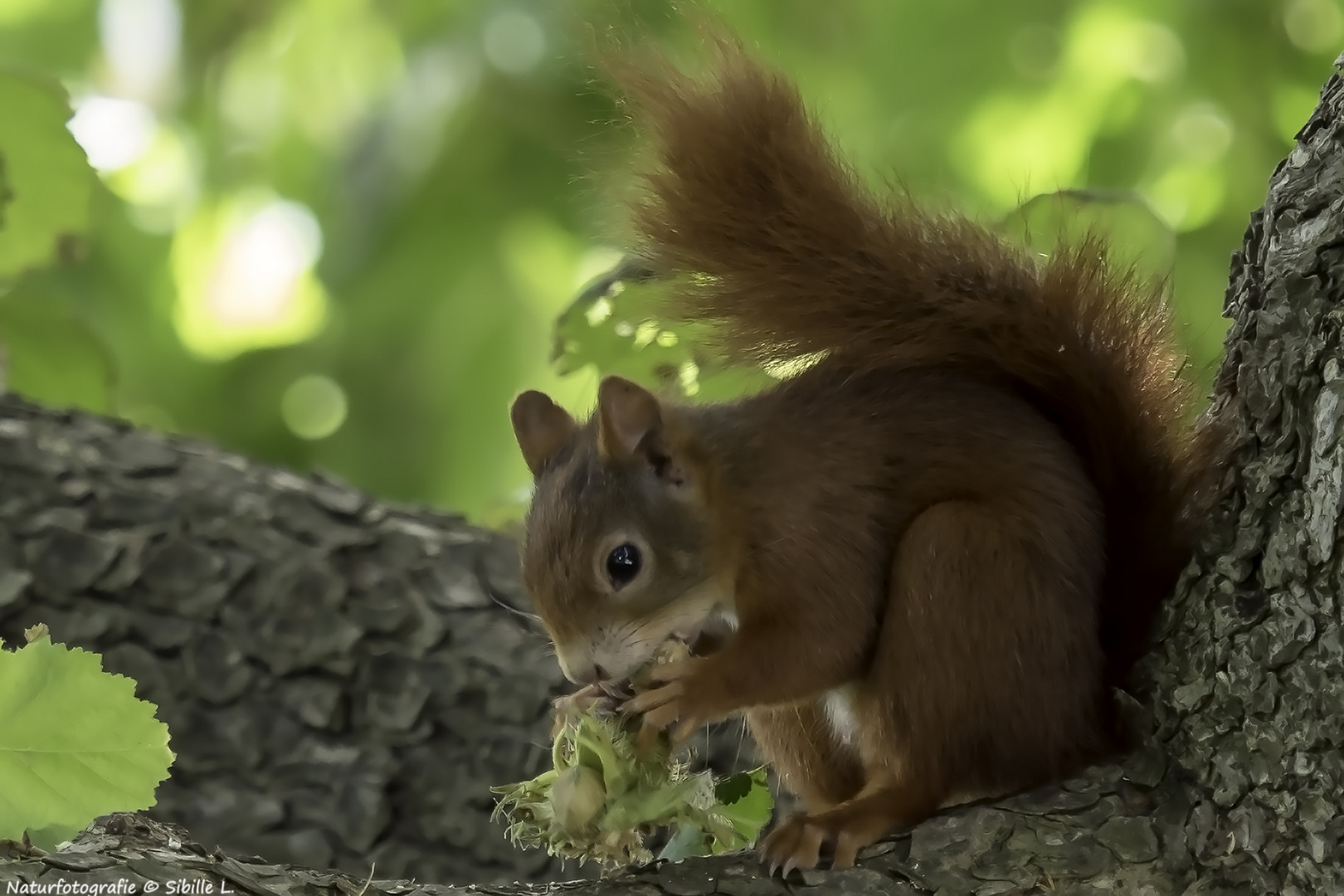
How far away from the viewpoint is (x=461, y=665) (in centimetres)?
187

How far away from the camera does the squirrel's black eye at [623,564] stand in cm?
136

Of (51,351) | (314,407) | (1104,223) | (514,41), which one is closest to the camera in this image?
(1104,223)

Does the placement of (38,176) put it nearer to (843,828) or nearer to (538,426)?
(538,426)

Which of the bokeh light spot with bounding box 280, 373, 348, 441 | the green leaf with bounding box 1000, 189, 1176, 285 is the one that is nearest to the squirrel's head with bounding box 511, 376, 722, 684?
the green leaf with bounding box 1000, 189, 1176, 285

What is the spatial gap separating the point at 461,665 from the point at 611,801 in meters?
0.70

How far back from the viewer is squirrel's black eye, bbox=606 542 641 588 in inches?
53.4

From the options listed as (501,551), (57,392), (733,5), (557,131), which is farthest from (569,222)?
(57,392)

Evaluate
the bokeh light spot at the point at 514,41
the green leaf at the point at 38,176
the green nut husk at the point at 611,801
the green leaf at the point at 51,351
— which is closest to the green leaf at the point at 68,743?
the green nut husk at the point at 611,801

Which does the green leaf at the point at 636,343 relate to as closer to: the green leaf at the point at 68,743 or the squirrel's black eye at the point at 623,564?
the squirrel's black eye at the point at 623,564

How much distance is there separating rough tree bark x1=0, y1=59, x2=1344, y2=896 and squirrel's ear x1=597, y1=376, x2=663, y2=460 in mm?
454

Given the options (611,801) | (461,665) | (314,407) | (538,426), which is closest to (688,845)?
(611,801)

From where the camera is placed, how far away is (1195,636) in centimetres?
117

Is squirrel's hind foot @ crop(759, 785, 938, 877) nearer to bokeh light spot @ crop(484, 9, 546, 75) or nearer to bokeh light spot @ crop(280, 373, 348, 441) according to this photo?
bokeh light spot @ crop(484, 9, 546, 75)

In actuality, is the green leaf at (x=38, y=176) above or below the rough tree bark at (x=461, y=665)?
above
